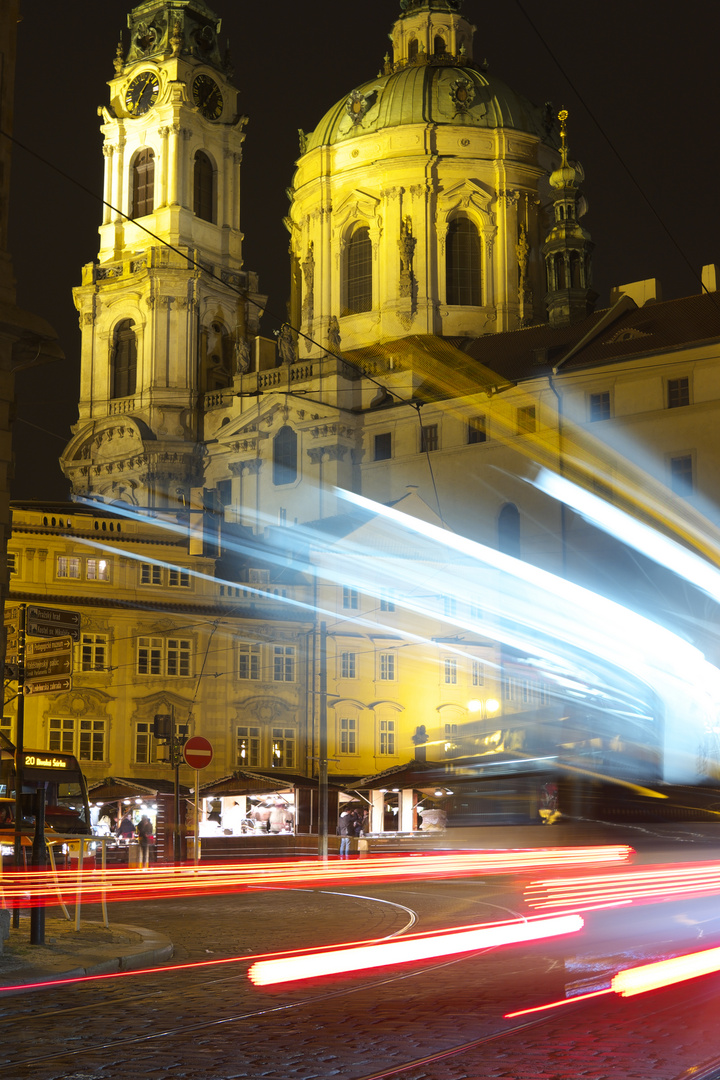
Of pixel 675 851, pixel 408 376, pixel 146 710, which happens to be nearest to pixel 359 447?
pixel 408 376

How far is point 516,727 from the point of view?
97.8ft

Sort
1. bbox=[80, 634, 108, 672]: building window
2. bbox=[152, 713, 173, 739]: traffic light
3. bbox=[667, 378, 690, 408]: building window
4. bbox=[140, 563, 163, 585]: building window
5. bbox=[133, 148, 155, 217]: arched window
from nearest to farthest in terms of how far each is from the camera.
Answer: bbox=[152, 713, 173, 739]: traffic light < bbox=[80, 634, 108, 672]: building window < bbox=[140, 563, 163, 585]: building window < bbox=[667, 378, 690, 408]: building window < bbox=[133, 148, 155, 217]: arched window

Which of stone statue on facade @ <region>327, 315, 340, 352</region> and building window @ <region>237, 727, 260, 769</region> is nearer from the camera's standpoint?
building window @ <region>237, 727, 260, 769</region>

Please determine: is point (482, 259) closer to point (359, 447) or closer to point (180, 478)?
point (359, 447)

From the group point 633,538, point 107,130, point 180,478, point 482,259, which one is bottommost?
point 633,538

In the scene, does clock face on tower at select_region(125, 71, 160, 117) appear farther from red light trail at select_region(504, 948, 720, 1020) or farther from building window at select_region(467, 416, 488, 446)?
red light trail at select_region(504, 948, 720, 1020)

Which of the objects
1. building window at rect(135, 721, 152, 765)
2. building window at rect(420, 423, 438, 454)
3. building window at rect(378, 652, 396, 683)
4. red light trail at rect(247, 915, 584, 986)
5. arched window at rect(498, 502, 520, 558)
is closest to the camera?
red light trail at rect(247, 915, 584, 986)

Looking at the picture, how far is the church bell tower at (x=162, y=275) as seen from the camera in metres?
66.9

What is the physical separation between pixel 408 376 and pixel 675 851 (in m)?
47.7

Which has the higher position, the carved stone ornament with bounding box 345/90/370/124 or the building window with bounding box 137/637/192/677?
the carved stone ornament with bounding box 345/90/370/124

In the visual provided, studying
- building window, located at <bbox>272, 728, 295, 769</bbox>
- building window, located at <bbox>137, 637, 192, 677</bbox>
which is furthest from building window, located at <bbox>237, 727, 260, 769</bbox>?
building window, located at <bbox>137, 637, 192, 677</bbox>

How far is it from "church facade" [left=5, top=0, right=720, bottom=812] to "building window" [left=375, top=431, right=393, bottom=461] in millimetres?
159

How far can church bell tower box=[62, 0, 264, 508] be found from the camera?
66938 mm

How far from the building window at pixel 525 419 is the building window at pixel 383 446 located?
23.9 feet
